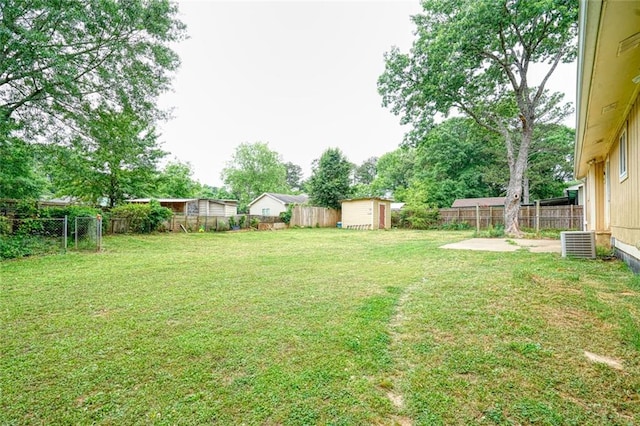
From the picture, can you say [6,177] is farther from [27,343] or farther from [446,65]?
[446,65]

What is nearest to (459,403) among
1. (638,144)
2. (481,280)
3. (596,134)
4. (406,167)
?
(481,280)

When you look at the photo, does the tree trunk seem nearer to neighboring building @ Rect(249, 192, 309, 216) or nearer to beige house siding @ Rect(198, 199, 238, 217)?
neighboring building @ Rect(249, 192, 309, 216)

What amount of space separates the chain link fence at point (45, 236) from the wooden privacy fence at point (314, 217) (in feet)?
41.9

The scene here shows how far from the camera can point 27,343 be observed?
2.40 m

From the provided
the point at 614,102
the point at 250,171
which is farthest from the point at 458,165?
the point at 250,171

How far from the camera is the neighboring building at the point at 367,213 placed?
19.0 m

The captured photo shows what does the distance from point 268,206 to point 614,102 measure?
2612 cm

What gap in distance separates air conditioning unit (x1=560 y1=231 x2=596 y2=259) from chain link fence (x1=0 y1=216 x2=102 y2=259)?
1171 centimetres

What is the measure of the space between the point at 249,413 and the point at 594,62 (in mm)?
4187

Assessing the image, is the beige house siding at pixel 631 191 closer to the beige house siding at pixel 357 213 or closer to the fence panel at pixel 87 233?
the fence panel at pixel 87 233

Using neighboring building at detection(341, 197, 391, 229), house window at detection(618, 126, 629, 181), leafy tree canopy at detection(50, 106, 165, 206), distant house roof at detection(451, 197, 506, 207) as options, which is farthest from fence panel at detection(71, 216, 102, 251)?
distant house roof at detection(451, 197, 506, 207)

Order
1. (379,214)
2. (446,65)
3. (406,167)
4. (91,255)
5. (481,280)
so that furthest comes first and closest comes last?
(406,167) < (379,214) < (446,65) < (91,255) < (481,280)

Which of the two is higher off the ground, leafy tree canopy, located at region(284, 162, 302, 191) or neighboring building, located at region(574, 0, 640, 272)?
leafy tree canopy, located at region(284, 162, 302, 191)

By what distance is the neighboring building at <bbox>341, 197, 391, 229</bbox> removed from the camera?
1898cm
